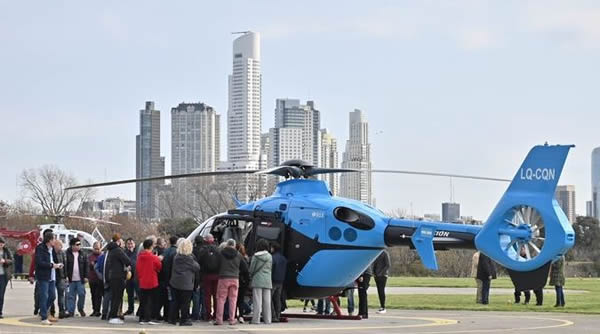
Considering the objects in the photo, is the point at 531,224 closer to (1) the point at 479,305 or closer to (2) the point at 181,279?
(2) the point at 181,279

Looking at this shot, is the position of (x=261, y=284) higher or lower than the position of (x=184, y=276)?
lower

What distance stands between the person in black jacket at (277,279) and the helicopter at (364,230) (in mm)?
396

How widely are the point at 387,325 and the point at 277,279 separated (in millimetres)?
2451

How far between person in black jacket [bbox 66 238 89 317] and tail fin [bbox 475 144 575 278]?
8.62 metres

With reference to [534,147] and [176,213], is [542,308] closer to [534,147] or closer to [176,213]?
[534,147]

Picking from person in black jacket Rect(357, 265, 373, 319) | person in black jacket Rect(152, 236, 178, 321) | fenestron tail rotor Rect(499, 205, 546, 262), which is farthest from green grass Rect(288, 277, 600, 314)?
person in black jacket Rect(152, 236, 178, 321)

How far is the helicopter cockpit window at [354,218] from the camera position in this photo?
2291cm

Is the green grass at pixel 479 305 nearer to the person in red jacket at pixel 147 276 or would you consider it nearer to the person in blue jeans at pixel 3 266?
the person in red jacket at pixel 147 276

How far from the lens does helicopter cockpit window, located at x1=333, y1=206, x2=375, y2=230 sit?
22906 mm

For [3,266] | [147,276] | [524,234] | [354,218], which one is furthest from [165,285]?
[524,234]

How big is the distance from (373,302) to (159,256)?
34.3 ft

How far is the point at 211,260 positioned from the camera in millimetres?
22578

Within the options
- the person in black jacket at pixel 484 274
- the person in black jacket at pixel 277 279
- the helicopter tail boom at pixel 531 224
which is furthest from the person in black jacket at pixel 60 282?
the person in black jacket at pixel 484 274

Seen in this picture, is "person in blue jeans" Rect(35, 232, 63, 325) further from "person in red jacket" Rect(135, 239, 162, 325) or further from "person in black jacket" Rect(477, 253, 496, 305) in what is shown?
"person in black jacket" Rect(477, 253, 496, 305)
